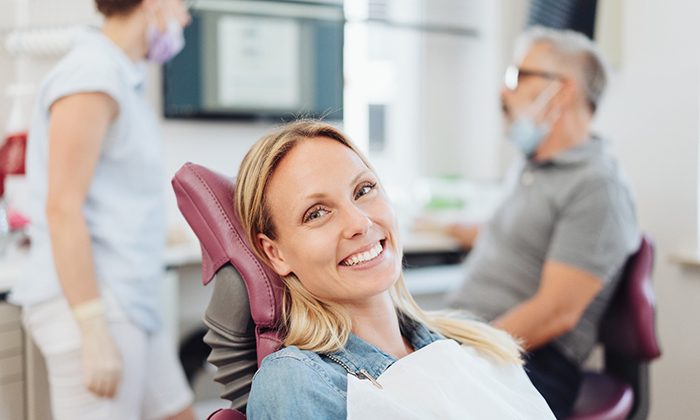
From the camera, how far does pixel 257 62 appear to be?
2795 millimetres

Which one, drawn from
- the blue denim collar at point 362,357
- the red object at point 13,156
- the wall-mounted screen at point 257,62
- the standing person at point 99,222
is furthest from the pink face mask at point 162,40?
the wall-mounted screen at point 257,62

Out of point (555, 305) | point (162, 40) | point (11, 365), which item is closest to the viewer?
point (11, 365)

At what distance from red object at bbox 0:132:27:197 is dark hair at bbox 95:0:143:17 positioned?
0.35m

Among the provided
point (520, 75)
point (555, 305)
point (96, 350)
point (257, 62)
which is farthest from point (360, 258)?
point (257, 62)

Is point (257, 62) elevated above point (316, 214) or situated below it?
above

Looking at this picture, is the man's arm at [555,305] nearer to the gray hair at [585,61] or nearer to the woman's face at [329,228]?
the gray hair at [585,61]

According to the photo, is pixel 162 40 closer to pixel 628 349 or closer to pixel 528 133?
pixel 528 133

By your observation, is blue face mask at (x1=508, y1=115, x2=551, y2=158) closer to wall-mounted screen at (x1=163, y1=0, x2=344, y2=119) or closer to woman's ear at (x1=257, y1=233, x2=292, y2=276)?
wall-mounted screen at (x1=163, y1=0, x2=344, y2=119)

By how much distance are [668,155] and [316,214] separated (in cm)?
108

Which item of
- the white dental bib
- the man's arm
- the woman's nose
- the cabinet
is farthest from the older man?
the cabinet

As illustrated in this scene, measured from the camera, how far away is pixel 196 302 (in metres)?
2.56

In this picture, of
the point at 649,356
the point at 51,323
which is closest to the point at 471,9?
the point at 649,356

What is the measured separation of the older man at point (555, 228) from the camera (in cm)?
169

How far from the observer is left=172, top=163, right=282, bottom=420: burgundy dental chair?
0.98m
